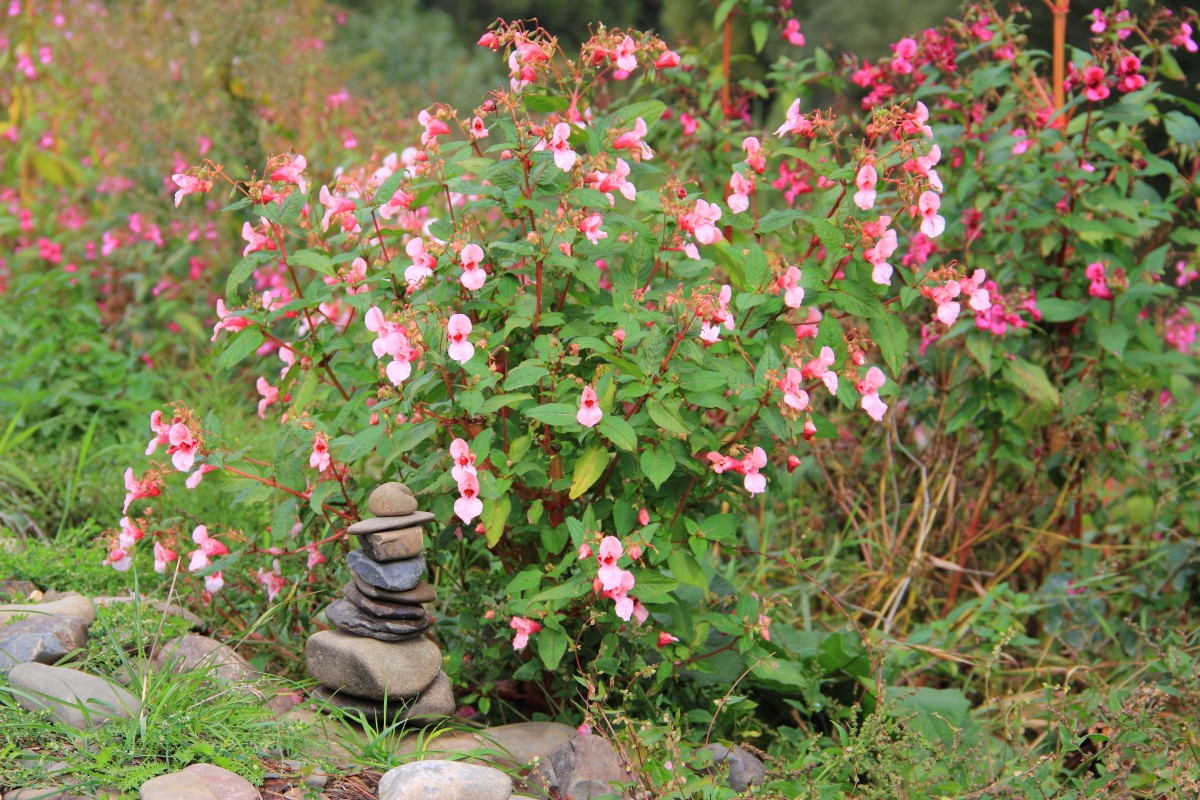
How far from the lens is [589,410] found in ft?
7.22

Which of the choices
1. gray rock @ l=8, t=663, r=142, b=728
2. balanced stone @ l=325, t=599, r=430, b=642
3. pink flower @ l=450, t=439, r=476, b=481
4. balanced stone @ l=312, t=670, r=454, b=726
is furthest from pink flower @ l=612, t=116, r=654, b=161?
gray rock @ l=8, t=663, r=142, b=728

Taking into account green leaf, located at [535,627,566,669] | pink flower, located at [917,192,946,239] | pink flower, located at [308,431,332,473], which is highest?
pink flower, located at [917,192,946,239]

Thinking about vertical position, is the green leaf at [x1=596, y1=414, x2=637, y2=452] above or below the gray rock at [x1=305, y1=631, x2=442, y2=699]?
above

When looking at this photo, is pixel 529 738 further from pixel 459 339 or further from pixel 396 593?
pixel 459 339

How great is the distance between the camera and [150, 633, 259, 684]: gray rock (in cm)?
254

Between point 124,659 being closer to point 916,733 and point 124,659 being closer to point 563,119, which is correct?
point 563,119

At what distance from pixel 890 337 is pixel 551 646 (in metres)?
0.99

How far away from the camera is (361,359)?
275cm

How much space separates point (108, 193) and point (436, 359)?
12.8ft

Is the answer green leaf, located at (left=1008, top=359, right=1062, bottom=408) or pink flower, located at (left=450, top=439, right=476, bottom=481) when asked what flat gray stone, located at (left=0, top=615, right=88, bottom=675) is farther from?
green leaf, located at (left=1008, top=359, right=1062, bottom=408)

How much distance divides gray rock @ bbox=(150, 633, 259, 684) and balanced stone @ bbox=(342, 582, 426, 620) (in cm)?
29

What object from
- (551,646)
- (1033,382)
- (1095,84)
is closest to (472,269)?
(551,646)

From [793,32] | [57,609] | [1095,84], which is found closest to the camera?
[57,609]

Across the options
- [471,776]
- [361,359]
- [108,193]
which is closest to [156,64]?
[108,193]
